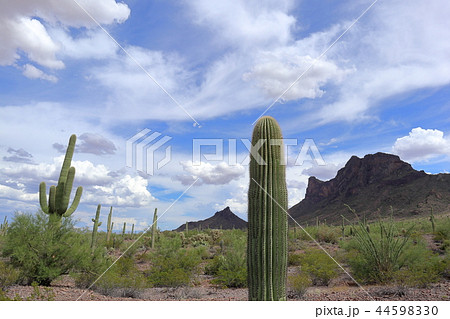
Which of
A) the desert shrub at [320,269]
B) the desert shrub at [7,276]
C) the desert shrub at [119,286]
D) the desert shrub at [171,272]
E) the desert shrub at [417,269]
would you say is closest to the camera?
the desert shrub at [417,269]

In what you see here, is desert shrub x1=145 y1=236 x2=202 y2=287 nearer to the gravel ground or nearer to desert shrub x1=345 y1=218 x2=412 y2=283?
the gravel ground

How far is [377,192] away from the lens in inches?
2576

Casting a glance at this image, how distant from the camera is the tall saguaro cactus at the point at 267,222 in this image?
726 cm

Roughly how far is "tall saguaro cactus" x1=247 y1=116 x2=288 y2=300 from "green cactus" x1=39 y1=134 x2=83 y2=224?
8.86 m

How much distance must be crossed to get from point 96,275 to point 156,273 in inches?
82.3

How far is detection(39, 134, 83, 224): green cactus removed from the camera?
13.9m

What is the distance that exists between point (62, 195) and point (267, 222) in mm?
9590

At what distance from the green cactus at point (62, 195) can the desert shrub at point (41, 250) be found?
624 millimetres

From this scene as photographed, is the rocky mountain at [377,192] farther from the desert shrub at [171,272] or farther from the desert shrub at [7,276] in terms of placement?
the desert shrub at [7,276]
